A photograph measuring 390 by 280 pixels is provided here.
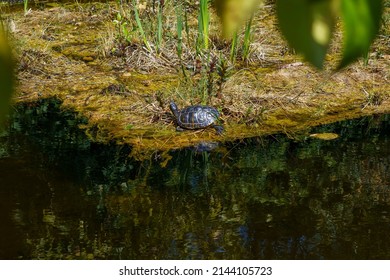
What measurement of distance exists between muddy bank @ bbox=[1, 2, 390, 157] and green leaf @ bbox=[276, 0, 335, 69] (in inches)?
134

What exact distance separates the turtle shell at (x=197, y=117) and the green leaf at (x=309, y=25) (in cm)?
359

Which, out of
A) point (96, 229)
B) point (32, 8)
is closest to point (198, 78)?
point (96, 229)

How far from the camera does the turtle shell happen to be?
392cm

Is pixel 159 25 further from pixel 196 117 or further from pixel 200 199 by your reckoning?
pixel 200 199

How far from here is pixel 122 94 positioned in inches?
184

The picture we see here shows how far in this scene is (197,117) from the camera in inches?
156

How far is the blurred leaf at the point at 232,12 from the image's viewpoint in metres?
0.29

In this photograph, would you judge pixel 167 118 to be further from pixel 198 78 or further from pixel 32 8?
pixel 32 8

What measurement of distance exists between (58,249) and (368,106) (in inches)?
94.5

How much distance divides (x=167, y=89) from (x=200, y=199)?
5.38ft

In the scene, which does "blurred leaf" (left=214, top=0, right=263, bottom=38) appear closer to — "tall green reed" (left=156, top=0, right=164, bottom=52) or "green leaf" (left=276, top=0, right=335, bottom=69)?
"green leaf" (left=276, top=0, right=335, bottom=69)

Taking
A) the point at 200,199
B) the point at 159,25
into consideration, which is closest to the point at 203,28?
the point at 159,25
